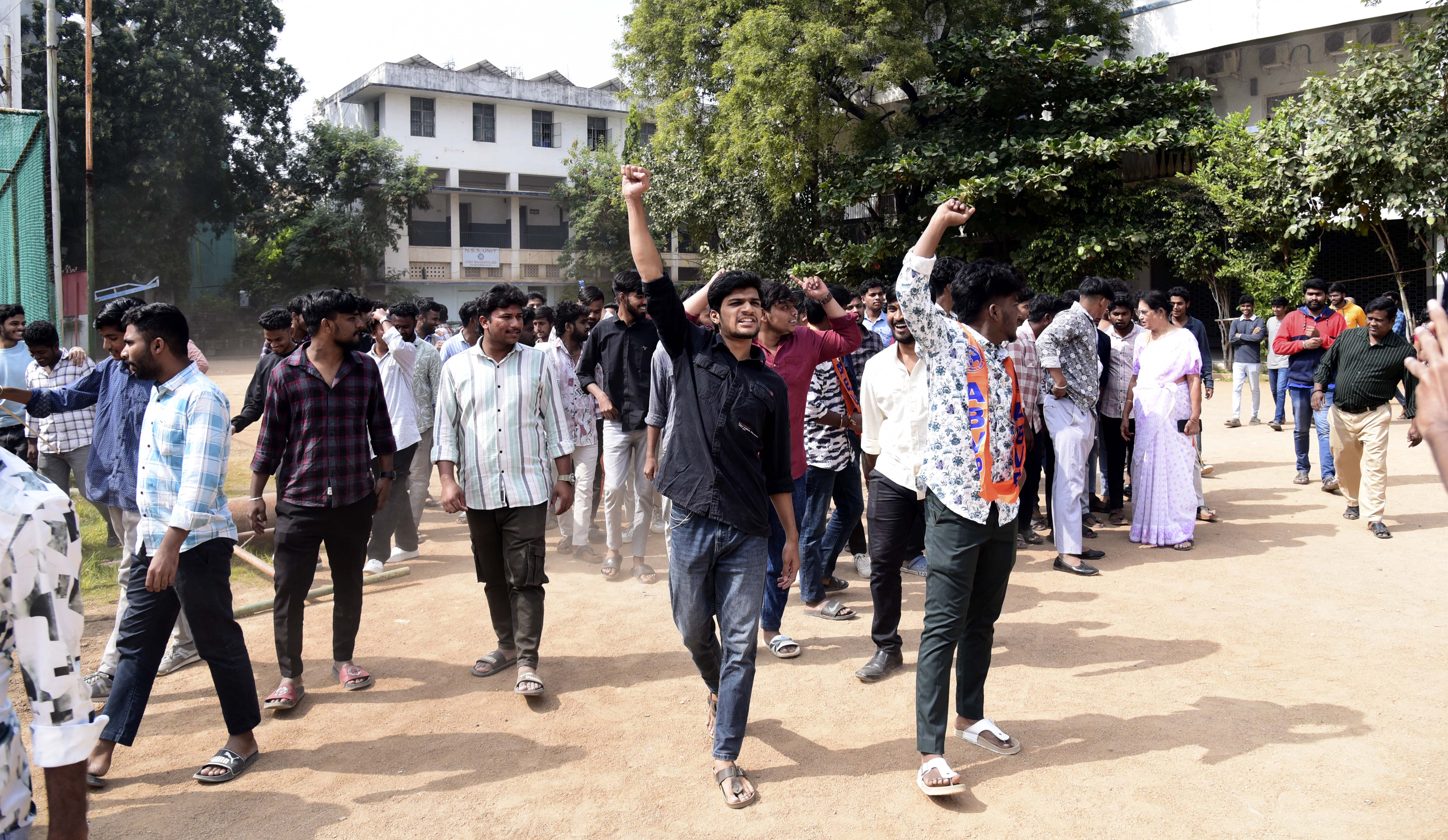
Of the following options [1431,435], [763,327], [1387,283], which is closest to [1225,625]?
[763,327]

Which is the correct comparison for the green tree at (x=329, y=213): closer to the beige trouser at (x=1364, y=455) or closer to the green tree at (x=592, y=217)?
the green tree at (x=592, y=217)

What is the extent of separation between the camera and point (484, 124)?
41219 mm

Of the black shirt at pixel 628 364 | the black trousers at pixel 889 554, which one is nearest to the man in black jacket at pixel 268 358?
the black shirt at pixel 628 364

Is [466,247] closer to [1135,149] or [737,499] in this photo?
[1135,149]

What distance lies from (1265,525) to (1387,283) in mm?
16188

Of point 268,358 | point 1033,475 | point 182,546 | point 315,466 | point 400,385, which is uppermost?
point 268,358

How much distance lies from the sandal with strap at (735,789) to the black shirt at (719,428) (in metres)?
0.91

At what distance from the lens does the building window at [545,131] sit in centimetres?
4228

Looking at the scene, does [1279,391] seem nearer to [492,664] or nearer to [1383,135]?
[1383,135]

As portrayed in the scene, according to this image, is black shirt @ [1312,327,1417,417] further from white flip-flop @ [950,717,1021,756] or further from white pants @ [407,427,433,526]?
white pants @ [407,427,433,526]

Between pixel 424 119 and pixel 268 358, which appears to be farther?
pixel 424 119

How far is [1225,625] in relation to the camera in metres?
5.46

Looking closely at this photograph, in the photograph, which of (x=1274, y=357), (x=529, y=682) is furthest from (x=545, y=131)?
(x=529, y=682)

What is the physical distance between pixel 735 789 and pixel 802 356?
2478 mm
